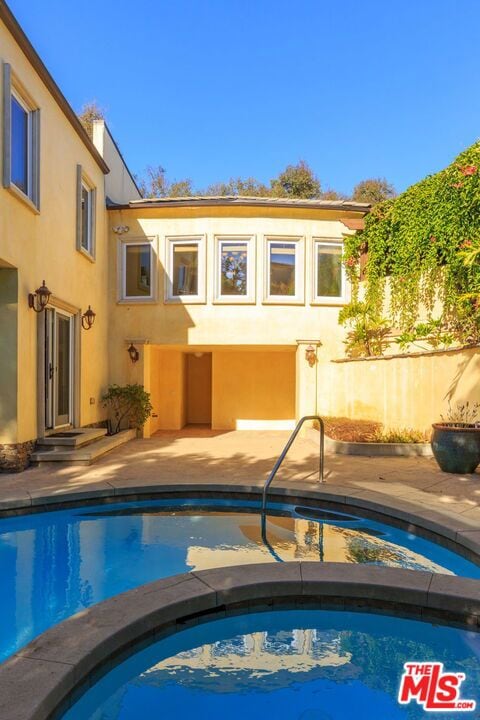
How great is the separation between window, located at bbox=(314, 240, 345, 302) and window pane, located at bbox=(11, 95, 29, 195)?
7356 mm

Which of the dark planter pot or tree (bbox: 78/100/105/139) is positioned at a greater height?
tree (bbox: 78/100/105/139)

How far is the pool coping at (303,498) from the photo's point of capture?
15.9ft

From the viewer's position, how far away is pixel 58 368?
9922 mm

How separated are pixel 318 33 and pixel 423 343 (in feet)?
30.6

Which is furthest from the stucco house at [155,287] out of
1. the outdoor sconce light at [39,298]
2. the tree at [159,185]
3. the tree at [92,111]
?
the tree at [159,185]

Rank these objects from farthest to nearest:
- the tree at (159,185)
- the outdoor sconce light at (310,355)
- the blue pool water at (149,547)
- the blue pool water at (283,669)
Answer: the tree at (159,185)
the outdoor sconce light at (310,355)
the blue pool water at (149,547)
the blue pool water at (283,669)

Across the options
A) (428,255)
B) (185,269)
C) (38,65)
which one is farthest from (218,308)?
(38,65)

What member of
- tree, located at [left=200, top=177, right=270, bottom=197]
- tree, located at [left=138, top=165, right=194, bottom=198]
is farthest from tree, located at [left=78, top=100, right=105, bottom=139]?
tree, located at [left=200, top=177, right=270, bottom=197]

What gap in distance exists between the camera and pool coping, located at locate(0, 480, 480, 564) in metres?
4.84

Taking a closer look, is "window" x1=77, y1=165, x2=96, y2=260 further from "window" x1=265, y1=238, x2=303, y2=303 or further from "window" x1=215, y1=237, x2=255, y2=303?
"window" x1=265, y1=238, x2=303, y2=303

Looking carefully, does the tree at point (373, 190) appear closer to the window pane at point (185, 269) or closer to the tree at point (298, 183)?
the tree at point (298, 183)

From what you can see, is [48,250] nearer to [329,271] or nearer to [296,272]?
[296,272]

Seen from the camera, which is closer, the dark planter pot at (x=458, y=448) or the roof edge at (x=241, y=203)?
the dark planter pot at (x=458, y=448)

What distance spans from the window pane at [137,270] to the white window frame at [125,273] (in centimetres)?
6
